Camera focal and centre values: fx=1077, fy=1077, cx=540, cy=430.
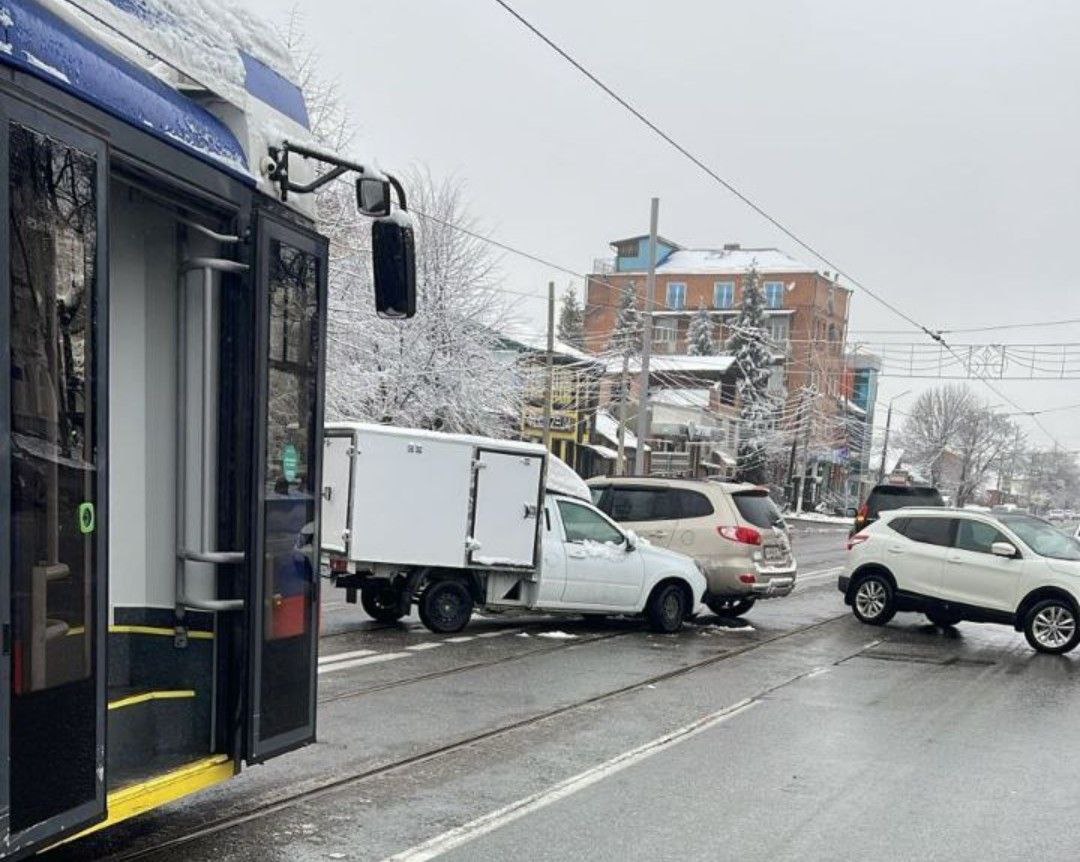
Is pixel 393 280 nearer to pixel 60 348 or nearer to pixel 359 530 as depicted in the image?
pixel 60 348

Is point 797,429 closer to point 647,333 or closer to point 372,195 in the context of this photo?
point 647,333

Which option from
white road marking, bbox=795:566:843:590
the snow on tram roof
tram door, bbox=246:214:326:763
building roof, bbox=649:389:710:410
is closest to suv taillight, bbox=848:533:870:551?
white road marking, bbox=795:566:843:590

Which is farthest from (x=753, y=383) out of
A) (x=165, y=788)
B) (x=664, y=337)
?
(x=165, y=788)

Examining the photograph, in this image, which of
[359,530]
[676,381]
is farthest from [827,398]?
[359,530]

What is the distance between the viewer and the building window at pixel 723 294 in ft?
317

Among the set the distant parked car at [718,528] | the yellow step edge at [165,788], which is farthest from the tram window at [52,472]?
the distant parked car at [718,528]

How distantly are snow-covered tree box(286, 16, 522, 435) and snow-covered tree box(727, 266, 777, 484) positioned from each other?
31.5 m

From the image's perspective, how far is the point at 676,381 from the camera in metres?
62.7

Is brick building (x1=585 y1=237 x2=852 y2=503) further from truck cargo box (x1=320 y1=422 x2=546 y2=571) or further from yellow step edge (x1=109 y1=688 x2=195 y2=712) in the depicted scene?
yellow step edge (x1=109 y1=688 x2=195 y2=712)

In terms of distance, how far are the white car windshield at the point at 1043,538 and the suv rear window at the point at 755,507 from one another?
3.00 metres

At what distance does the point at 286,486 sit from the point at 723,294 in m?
95.1

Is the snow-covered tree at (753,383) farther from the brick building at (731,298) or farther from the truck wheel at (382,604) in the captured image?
the truck wheel at (382,604)

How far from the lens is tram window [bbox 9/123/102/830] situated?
3.36 meters

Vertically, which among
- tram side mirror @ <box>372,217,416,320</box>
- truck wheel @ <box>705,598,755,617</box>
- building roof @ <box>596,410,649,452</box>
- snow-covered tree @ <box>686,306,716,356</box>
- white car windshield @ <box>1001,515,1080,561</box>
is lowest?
truck wheel @ <box>705,598,755,617</box>
